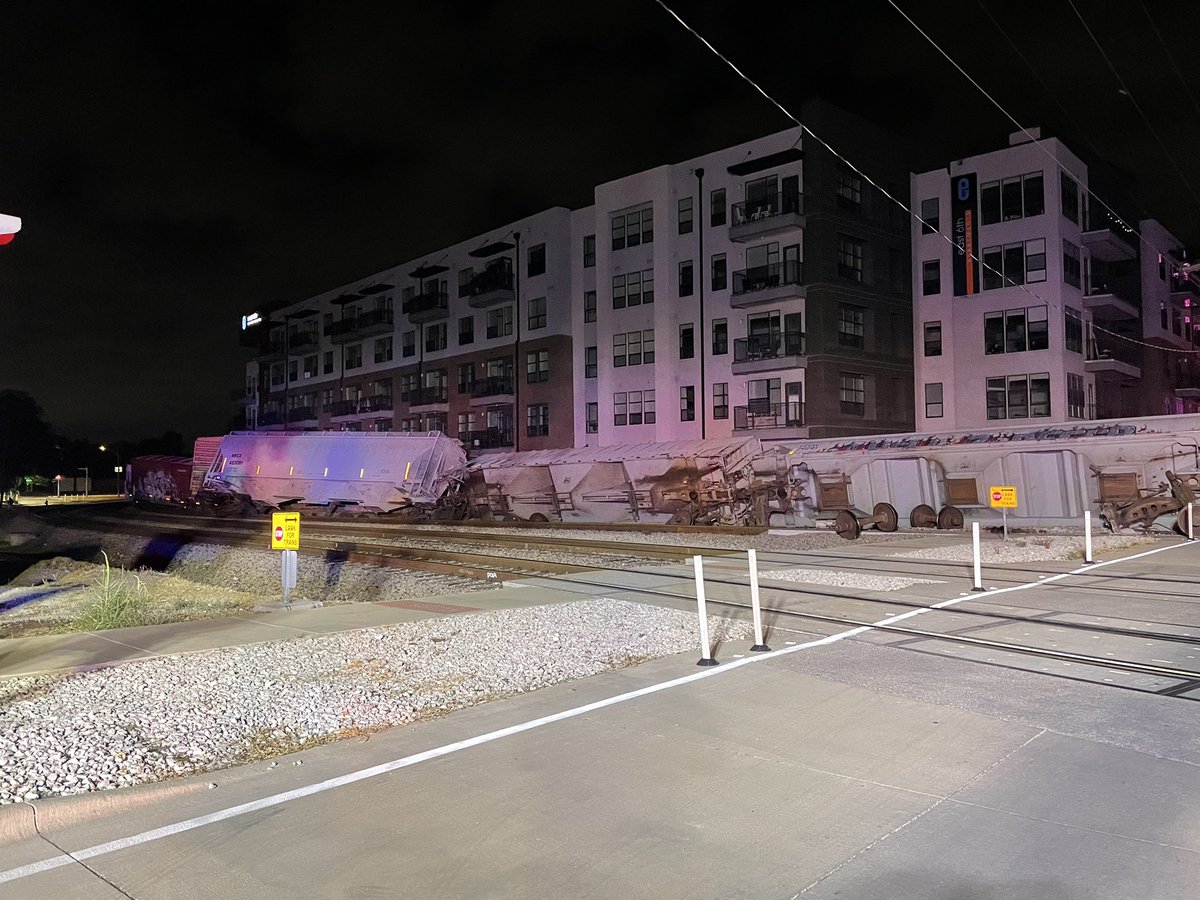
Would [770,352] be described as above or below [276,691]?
above

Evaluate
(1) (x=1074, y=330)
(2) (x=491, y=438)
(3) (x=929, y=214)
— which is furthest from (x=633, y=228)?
(1) (x=1074, y=330)

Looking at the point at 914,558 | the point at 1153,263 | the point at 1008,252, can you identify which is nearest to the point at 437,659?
the point at 914,558

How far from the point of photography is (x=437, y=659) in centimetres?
895

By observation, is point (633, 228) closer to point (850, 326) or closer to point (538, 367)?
point (538, 367)

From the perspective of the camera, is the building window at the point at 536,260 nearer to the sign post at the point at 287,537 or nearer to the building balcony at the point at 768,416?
the building balcony at the point at 768,416

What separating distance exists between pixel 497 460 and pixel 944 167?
28.2m

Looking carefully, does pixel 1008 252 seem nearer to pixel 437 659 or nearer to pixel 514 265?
pixel 514 265

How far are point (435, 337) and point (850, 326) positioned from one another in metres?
30.8

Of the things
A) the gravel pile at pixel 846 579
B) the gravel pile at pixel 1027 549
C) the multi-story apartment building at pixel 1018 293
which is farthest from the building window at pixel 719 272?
the gravel pile at pixel 846 579

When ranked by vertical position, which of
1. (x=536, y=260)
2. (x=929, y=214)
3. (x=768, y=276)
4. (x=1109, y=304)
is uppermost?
(x=536, y=260)

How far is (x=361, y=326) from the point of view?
224 ft

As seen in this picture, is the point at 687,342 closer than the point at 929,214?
No

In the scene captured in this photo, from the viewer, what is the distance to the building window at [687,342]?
4622 cm

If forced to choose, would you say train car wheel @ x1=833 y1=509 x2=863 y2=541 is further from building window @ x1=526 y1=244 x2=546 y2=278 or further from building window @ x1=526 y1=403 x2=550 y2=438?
building window @ x1=526 y1=244 x2=546 y2=278
